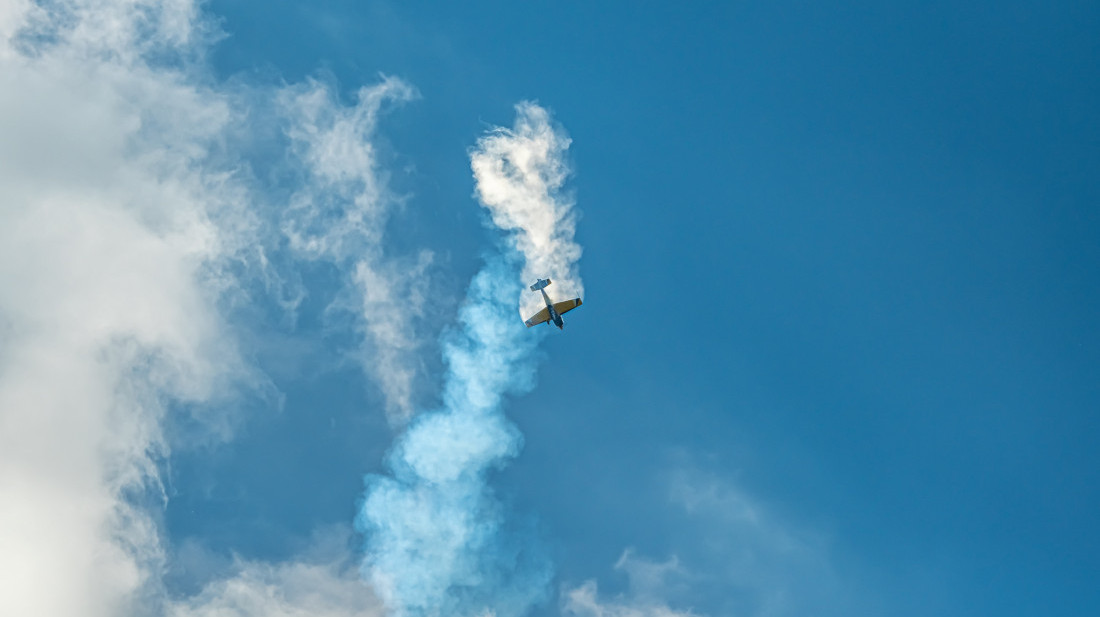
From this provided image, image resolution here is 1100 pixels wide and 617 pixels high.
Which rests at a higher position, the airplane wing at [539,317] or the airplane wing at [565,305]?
the airplane wing at [565,305]

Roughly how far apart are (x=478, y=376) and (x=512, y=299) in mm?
10341

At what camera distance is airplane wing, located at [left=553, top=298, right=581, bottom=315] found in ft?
431

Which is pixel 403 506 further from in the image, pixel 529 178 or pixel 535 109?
pixel 535 109

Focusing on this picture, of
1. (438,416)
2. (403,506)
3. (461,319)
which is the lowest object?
(403,506)

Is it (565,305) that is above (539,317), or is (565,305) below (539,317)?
above

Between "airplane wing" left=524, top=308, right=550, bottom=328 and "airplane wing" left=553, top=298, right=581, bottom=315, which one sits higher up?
"airplane wing" left=553, top=298, right=581, bottom=315

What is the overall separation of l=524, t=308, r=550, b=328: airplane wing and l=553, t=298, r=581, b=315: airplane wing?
1169 millimetres

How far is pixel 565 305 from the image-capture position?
433 feet

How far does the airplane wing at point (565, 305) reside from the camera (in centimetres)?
13125

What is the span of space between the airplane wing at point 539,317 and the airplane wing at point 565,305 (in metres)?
1.17

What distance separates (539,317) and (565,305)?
359 cm

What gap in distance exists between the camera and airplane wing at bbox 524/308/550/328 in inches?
5148

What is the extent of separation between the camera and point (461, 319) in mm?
129375

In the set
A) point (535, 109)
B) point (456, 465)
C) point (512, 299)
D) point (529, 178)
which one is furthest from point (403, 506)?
point (535, 109)
